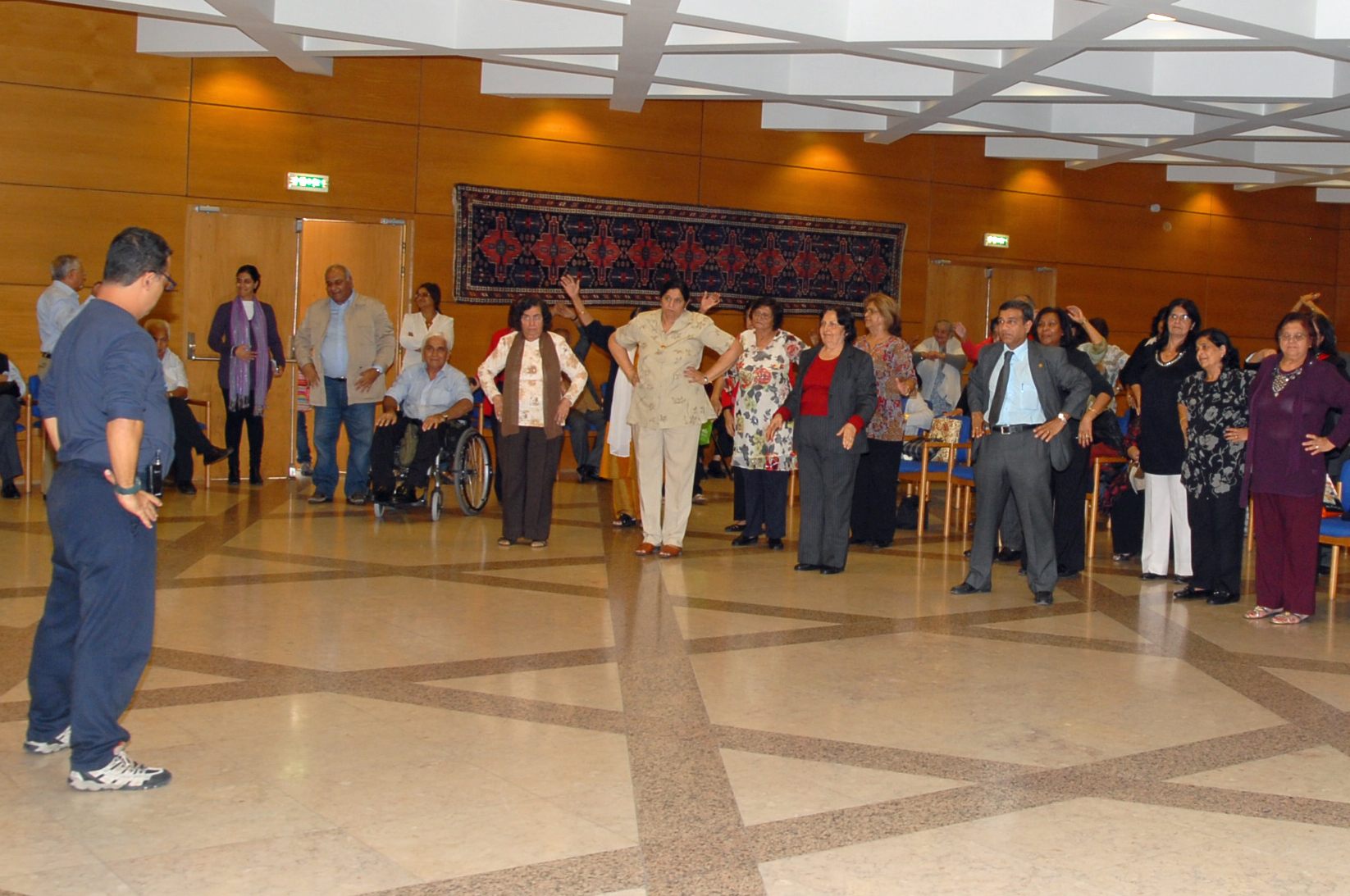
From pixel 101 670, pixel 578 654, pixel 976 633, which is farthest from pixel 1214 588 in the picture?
pixel 101 670

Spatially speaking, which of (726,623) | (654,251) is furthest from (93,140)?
(726,623)

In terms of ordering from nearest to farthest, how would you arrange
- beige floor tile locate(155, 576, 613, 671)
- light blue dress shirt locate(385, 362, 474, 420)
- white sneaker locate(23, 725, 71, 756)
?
white sneaker locate(23, 725, 71, 756)
beige floor tile locate(155, 576, 613, 671)
light blue dress shirt locate(385, 362, 474, 420)

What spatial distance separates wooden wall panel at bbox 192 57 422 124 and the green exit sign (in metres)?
0.52

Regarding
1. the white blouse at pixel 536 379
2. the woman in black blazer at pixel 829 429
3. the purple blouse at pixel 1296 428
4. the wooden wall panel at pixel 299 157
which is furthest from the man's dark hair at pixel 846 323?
the wooden wall panel at pixel 299 157

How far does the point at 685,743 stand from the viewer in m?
3.65

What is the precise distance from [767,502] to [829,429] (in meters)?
1.03

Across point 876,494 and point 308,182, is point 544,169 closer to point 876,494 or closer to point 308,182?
point 308,182

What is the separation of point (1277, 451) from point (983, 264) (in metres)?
7.90

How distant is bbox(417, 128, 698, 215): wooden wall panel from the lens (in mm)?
10836

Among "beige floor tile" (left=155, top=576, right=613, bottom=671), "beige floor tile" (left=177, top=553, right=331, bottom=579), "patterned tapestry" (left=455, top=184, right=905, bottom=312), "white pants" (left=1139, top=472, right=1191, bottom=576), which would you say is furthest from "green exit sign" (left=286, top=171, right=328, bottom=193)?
"white pants" (left=1139, top=472, right=1191, bottom=576)

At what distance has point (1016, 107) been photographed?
37.1 feet

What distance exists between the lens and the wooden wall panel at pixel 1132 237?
13.7m

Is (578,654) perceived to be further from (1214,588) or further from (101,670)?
(1214,588)

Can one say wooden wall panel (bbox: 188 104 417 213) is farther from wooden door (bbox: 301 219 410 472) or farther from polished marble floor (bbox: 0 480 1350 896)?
polished marble floor (bbox: 0 480 1350 896)
